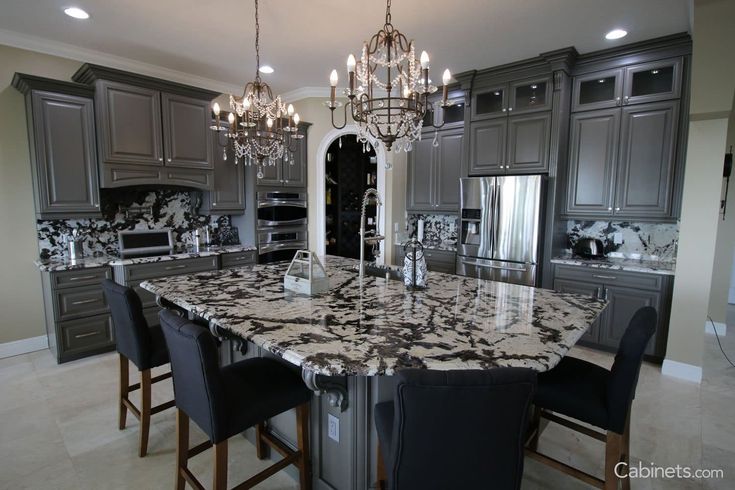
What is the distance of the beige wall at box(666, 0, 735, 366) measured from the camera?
2.73m

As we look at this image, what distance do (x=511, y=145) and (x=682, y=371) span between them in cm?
257

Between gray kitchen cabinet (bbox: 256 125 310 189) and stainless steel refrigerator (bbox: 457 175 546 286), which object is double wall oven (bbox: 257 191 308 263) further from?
stainless steel refrigerator (bbox: 457 175 546 286)

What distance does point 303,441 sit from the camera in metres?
1.79

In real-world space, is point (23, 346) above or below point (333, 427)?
below

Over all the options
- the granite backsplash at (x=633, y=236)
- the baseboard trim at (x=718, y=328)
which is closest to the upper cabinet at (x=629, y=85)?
the granite backsplash at (x=633, y=236)

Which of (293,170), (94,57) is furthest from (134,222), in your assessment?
(293,170)

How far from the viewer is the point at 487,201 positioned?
4129 mm

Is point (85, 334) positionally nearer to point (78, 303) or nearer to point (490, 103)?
point (78, 303)

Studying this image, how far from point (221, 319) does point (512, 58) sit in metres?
3.76

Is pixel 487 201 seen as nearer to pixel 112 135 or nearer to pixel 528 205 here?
pixel 528 205

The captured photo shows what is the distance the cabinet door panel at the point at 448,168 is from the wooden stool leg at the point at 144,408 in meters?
3.66

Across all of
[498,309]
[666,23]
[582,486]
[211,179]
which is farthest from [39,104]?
[666,23]

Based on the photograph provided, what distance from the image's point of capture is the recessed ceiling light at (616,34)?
3.21 meters

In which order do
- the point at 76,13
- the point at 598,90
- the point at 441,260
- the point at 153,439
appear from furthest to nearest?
the point at 441,260 < the point at 598,90 < the point at 76,13 < the point at 153,439
